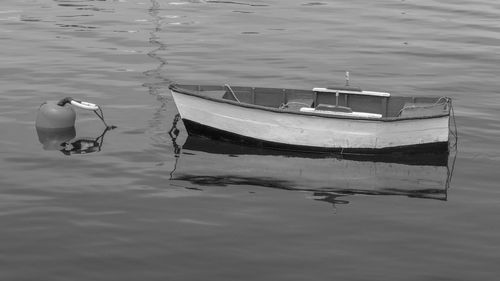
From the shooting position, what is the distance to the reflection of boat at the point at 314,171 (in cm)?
2317

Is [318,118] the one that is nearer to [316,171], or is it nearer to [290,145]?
[290,145]

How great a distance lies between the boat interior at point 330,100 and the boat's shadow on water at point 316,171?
4.01 ft

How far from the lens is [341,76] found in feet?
111

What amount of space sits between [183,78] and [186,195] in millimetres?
11424

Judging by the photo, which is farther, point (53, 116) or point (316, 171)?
point (53, 116)

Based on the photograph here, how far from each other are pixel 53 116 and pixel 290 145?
6.40m

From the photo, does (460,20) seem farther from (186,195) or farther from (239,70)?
(186,195)

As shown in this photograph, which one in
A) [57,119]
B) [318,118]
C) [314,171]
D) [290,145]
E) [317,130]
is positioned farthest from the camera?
[57,119]

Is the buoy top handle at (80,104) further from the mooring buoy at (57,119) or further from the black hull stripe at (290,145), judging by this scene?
the black hull stripe at (290,145)

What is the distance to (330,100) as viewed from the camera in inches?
1046

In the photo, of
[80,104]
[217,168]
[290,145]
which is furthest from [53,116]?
[290,145]

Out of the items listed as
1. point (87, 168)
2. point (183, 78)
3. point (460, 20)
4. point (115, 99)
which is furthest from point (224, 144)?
point (460, 20)

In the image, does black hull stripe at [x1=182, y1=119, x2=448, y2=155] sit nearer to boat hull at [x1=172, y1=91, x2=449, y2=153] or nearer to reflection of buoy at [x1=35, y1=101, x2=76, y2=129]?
boat hull at [x1=172, y1=91, x2=449, y2=153]

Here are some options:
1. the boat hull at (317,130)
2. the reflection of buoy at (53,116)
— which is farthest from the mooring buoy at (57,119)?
the boat hull at (317,130)
